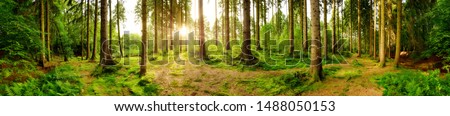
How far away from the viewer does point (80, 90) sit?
8.84 meters

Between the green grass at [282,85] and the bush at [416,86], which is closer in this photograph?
the bush at [416,86]

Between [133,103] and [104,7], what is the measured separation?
29.1ft

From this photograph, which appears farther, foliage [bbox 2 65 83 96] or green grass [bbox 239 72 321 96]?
green grass [bbox 239 72 321 96]

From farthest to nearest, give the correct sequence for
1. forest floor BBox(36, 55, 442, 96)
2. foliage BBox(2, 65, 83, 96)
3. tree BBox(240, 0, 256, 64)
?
tree BBox(240, 0, 256, 64) → forest floor BBox(36, 55, 442, 96) → foliage BBox(2, 65, 83, 96)

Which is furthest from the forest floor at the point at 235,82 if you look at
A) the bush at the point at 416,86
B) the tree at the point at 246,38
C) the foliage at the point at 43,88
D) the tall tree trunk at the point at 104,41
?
the tree at the point at 246,38

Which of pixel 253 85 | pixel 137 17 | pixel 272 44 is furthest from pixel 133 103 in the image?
pixel 137 17

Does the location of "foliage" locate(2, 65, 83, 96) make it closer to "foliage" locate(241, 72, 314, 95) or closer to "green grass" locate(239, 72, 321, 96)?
"green grass" locate(239, 72, 321, 96)

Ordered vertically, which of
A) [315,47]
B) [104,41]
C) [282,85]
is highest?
[104,41]

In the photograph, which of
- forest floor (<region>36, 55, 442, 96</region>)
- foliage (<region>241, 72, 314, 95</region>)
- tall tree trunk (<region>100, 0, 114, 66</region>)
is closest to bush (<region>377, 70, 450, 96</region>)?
forest floor (<region>36, 55, 442, 96</region>)

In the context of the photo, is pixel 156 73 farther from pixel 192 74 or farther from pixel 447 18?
pixel 447 18

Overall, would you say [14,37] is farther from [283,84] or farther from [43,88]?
[283,84]

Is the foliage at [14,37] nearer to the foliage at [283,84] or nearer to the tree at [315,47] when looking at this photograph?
the foliage at [283,84]

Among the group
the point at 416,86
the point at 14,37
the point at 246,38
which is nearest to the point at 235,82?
the point at 246,38

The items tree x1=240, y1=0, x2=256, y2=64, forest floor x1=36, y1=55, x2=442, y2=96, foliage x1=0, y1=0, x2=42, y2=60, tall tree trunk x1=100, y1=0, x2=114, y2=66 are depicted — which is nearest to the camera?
foliage x1=0, y1=0, x2=42, y2=60
